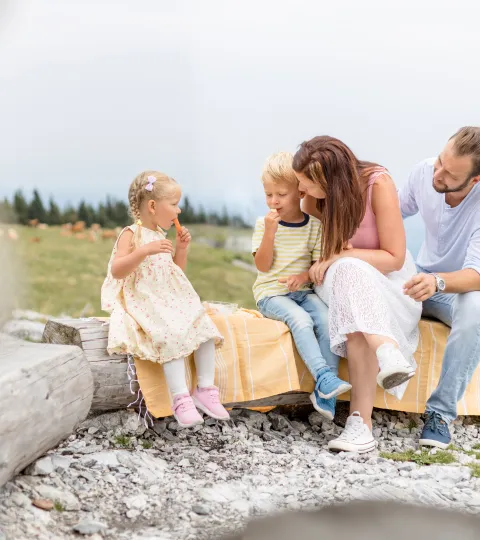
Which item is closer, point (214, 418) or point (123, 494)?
point (123, 494)

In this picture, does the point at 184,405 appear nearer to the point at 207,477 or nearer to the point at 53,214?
the point at 207,477

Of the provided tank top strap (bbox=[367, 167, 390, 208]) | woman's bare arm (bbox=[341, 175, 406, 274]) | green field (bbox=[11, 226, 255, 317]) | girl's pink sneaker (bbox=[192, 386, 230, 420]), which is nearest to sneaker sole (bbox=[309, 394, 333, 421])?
girl's pink sneaker (bbox=[192, 386, 230, 420])

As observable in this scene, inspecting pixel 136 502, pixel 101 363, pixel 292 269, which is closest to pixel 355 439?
pixel 292 269

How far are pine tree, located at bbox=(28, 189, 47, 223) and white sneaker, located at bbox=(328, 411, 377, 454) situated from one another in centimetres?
485

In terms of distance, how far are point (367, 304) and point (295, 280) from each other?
0.36m

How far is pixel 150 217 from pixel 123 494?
1023mm

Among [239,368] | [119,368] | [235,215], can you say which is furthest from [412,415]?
[235,215]

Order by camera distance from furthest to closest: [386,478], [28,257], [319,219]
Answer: [28,257] → [319,219] → [386,478]

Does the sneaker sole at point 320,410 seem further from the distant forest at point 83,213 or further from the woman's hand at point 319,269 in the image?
the distant forest at point 83,213

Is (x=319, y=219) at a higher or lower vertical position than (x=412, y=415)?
higher

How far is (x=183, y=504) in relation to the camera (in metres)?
2.29

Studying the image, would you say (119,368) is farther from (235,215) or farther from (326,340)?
(235,215)

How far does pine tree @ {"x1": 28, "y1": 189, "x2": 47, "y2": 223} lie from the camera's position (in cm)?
690

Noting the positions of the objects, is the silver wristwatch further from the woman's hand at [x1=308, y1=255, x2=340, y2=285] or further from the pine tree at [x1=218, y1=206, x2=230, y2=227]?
the pine tree at [x1=218, y1=206, x2=230, y2=227]
